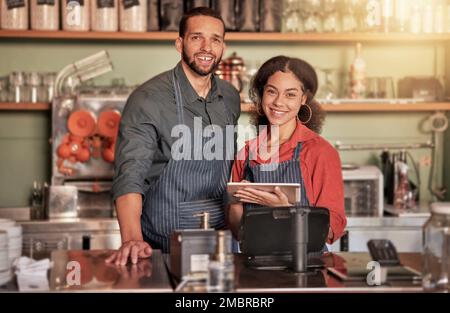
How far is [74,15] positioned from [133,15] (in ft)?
1.05

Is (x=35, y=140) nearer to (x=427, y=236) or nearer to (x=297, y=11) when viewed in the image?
(x=297, y=11)

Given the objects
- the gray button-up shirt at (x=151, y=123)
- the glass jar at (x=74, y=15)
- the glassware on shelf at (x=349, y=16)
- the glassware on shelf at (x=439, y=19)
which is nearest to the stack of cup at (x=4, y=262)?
the gray button-up shirt at (x=151, y=123)

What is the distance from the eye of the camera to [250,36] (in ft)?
13.8

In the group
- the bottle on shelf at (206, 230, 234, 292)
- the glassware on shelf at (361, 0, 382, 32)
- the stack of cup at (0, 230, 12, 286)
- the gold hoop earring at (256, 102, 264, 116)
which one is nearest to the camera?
the bottle on shelf at (206, 230, 234, 292)

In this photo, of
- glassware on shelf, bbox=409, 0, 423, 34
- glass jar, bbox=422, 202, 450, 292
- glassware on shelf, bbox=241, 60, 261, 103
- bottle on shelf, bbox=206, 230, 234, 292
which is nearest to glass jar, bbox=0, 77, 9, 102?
glassware on shelf, bbox=241, 60, 261, 103

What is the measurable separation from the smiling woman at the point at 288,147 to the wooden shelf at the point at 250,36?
1.44 meters

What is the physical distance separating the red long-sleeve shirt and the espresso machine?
147cm

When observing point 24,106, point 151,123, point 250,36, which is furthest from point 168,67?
point 151,123

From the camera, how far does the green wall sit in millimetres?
4375

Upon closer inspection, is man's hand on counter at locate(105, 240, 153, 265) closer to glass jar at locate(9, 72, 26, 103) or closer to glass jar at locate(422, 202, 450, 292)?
glass jar at locate(422, 202, 450, 292)

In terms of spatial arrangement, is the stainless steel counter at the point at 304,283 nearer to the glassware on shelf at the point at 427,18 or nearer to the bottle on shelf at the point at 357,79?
the bottle on shelf at the point at 357,79

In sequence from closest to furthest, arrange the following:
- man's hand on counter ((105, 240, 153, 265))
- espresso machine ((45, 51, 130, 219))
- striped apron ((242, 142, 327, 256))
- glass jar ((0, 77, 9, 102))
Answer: man's hand on counter ((105, 240, 153, 265)), striped apron ((242, 142, 327, 256)), espresso machine ((45, 51, 130, 219)), glass jar ((0, 77, 9, 102))

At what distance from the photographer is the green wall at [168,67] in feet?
14.4

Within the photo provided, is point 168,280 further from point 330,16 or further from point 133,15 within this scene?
point 330,16
